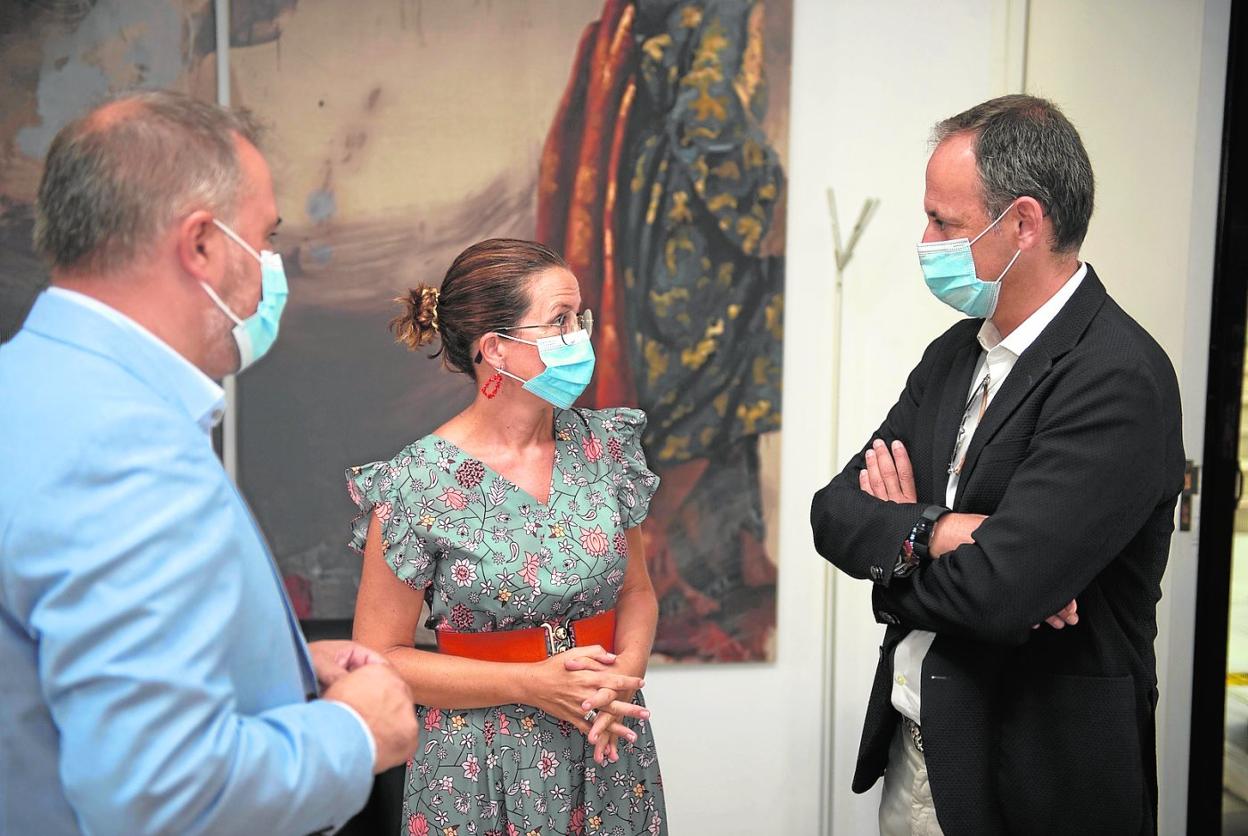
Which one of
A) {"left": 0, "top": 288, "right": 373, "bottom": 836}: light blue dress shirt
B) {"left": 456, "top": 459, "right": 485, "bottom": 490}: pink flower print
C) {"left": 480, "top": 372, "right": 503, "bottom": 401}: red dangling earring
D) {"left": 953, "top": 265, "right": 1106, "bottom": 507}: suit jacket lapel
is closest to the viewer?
{"left": 0, "top": 288, "right": 373, "bottom": 836}: light blue dress shirt

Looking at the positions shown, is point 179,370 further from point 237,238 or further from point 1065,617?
point 1065,617

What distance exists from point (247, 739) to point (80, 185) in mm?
599

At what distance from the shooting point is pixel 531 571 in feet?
6.32

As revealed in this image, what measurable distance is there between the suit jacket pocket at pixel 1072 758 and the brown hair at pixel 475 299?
1189 millimetres

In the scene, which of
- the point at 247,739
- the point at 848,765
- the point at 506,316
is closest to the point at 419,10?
the point at 506,316

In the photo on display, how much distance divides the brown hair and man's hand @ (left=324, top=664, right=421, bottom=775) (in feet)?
3.13

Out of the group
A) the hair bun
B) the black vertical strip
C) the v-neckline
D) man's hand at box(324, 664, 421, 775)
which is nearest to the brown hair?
the hair bun

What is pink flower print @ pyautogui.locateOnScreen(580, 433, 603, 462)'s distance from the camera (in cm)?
215

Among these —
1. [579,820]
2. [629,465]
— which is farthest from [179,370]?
[579,820]

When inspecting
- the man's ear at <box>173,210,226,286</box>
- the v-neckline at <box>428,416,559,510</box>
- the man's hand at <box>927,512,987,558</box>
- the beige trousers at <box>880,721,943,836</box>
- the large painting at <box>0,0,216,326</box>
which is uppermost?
the large painting at <box>0,0,216,326</box>

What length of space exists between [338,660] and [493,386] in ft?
2.69

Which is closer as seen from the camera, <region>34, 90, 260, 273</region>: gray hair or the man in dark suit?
<region>34, 90, 260, 273</region>: gray hair

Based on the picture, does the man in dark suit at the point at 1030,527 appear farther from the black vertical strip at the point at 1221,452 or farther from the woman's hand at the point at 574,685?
the black vertical strip at the point at 1221,452

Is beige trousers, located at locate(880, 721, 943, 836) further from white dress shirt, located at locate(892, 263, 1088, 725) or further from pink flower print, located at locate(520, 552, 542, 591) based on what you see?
pink flower print, located at locate(520, 552, 542, 591)
